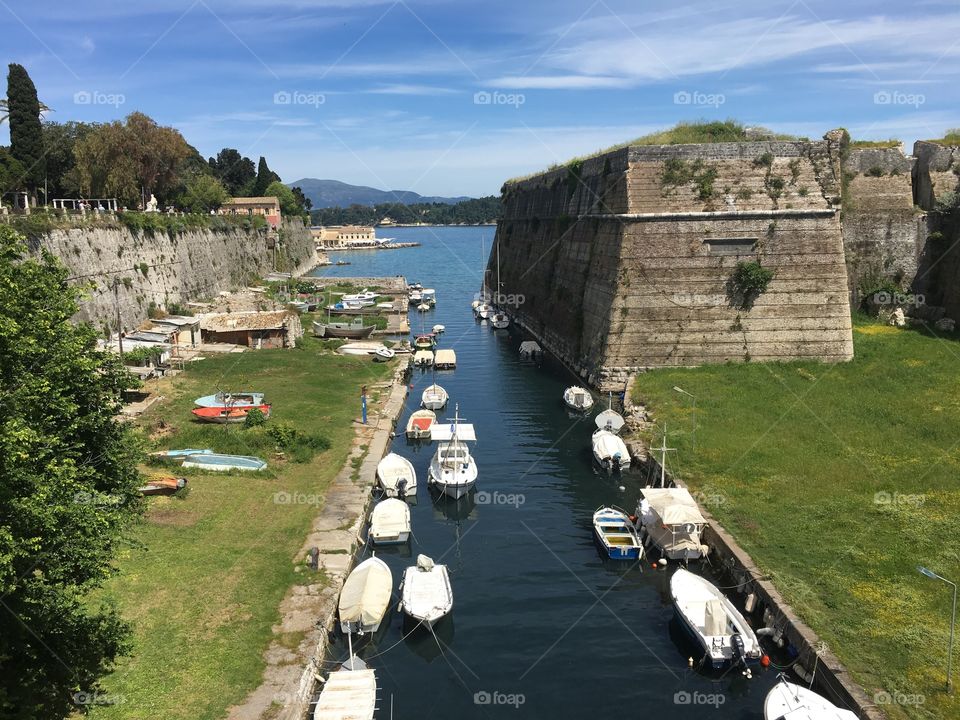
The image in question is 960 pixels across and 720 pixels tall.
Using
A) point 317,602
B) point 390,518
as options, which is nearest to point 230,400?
point 390,518

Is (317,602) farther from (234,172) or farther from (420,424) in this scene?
(234,172)

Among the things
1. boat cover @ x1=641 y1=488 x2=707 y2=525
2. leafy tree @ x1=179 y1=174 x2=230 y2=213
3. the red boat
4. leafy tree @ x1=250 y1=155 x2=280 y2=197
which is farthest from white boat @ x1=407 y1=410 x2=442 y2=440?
leafy tree @ x1=250 y1=155 x2=280 y2=197

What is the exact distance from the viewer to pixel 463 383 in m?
39.1

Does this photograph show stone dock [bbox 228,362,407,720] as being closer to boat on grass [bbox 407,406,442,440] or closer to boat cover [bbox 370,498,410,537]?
boat cover [bbox 370,498,410,537]

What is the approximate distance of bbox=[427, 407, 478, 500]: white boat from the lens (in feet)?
76.8

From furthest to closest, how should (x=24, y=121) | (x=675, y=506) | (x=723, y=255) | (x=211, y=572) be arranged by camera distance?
(x=24, y=121) → (x=723, y=255) → (x=675, y=506) → (x=211, y=572)

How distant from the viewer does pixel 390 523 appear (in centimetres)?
2019

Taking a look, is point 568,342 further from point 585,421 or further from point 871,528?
point 871,528

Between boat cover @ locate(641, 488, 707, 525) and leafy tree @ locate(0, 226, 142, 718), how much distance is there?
13.5 m

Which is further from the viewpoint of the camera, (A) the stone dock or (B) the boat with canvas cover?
(B) the boat with canvas cover

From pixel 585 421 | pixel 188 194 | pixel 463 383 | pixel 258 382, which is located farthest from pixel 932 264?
pixel 188 194

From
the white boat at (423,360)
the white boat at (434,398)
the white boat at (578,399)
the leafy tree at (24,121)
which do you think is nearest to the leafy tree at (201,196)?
the leafy tree at (24,121)

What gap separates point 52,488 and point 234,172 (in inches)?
5185

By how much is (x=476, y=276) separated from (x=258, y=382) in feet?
274
